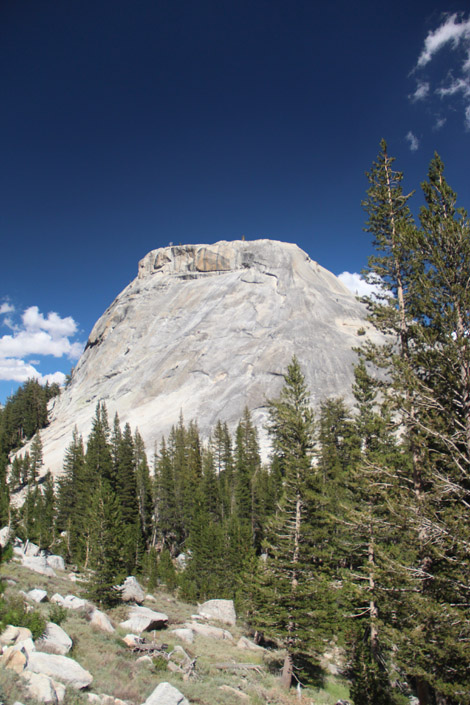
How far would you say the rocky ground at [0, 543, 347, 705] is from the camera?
898 centimetres

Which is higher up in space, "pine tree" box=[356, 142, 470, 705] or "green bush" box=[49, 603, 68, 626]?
"pine tree" box=[356, 142, 470, 705]

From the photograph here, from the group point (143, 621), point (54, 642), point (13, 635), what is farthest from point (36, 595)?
point (13, 635)

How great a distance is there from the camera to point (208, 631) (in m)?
22.2

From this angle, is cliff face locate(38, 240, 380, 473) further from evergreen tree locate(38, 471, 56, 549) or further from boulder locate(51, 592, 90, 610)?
boulder locate(51, 592, 90, 610)

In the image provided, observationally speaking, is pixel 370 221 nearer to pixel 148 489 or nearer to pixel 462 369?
pixel 462 369

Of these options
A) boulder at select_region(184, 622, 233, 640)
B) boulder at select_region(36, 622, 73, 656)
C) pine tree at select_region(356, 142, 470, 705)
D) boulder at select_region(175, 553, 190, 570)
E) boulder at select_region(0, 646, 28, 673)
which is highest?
pine tree at select_region(356, 142, 470, 705)

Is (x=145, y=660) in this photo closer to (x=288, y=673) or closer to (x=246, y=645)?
(x=288, y=673)

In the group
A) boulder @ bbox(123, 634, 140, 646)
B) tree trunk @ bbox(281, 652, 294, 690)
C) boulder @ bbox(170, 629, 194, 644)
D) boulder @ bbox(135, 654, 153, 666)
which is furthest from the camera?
boulder @ bbox(170, 629, 194, 644)

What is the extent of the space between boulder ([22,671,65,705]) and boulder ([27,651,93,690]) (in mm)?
837

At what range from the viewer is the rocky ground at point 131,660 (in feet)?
29.5

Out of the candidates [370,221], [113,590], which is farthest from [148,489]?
[370,221]

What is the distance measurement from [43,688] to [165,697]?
323 centimetres

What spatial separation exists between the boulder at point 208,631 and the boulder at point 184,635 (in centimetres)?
222

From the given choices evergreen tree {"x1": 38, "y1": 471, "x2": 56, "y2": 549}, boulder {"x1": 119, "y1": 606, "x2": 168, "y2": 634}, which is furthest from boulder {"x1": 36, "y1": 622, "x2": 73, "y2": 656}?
evergreen tree {"x1": 38, "y1": 471, "x2": 56, "y2": 549}
